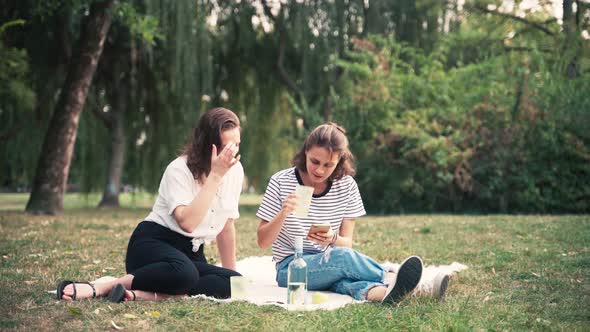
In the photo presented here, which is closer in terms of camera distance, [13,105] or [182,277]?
[182,277]

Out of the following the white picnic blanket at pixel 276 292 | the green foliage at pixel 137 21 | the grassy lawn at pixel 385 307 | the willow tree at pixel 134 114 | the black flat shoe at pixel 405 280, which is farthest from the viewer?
the willow tree at pixel 134 114

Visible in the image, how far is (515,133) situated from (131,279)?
9.73 meters

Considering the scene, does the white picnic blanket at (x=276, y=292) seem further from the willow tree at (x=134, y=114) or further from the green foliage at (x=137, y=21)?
the willow tree at (x=134, y=114)

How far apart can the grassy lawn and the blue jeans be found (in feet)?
1.15

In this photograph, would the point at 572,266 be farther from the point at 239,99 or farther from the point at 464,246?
the point at 239,99

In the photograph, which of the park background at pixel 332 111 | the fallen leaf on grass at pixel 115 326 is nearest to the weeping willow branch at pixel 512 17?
the park background at pixel 332 111

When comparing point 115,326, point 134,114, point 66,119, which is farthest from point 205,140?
point 134,114

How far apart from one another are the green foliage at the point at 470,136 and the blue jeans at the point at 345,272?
322 inches

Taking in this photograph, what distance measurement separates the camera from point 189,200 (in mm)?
3996

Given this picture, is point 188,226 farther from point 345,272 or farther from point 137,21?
point 137,21

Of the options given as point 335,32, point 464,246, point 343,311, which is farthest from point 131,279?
point 335,32

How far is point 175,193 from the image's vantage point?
396 cm

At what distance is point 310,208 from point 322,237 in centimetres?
31

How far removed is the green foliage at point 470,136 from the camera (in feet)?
39.2
